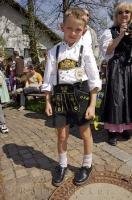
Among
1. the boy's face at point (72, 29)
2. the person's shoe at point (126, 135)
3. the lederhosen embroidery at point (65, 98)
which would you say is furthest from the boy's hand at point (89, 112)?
the person's shoe at point (126, 135)

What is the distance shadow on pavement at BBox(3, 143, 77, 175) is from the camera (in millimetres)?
4230

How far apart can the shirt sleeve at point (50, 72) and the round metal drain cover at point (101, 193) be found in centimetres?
108

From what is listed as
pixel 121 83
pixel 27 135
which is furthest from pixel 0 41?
pixel 121 83

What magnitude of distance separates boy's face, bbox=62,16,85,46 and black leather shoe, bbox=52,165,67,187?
1.38 m

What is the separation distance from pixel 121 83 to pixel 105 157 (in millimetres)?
999

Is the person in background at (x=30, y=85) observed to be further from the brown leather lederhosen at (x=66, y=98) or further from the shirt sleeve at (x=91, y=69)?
the shirt sleeve at (x=91, y=69)

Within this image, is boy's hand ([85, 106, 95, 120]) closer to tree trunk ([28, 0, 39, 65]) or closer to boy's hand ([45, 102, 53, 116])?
boy's hand ([45, 102, 53, 116])

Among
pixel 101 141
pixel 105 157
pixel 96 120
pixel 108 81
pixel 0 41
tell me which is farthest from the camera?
pixel 0 41

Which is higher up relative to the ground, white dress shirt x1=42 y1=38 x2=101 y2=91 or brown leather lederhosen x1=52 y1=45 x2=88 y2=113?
white dress shirt x1=42 y1=38 x2=101 y2=91

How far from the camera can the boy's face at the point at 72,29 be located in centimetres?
334

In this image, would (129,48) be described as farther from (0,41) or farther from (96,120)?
(0,41)

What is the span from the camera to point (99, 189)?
139 inches

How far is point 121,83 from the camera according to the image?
465 cm

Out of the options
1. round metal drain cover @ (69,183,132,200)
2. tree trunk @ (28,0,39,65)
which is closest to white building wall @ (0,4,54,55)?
tree trunk @ (28,0,39,65)
